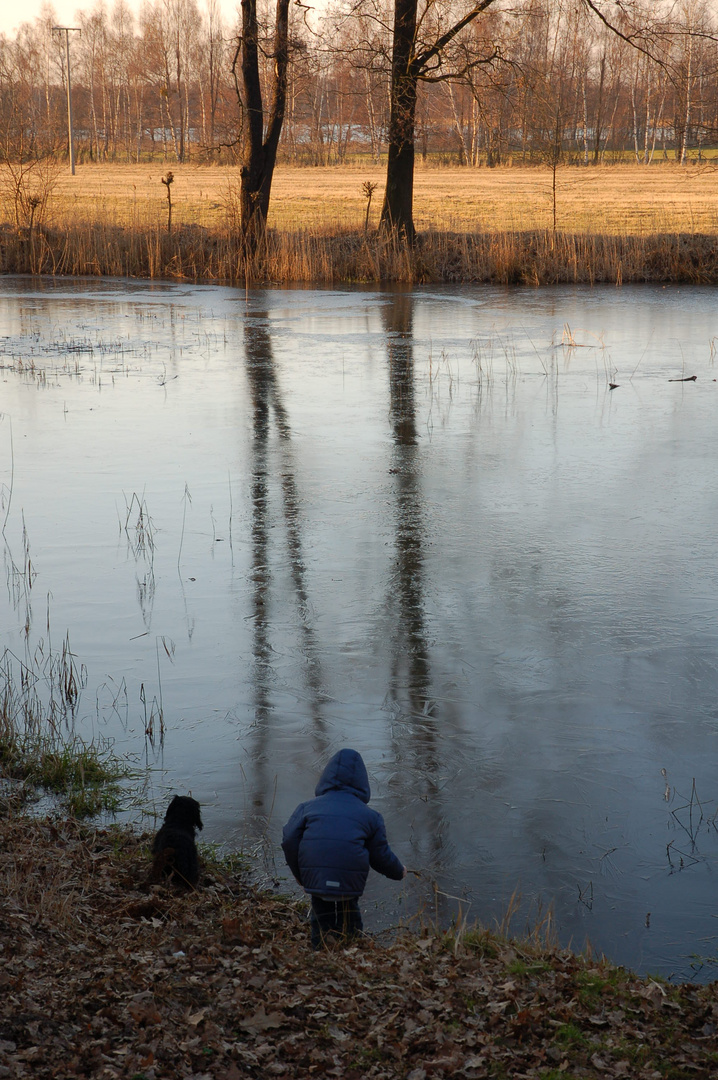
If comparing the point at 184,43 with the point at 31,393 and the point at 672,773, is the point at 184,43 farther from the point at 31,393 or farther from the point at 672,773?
the point at 672,773

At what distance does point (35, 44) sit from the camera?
90.4 m

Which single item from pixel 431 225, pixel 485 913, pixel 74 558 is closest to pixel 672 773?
pixel 485 913

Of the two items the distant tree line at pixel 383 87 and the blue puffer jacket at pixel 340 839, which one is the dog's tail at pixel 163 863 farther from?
the distant tree line at pixel 383 87

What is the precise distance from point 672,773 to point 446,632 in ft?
5.79

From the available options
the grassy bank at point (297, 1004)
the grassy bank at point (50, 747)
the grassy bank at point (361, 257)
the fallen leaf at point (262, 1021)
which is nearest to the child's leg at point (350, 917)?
the grassy bank at point (297, 1004)

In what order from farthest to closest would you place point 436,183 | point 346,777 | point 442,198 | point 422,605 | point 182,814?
point 436,183, point 442,198, point 422,605, point 182,814, point 346,777

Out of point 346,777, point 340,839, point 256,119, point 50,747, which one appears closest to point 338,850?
point 340,839

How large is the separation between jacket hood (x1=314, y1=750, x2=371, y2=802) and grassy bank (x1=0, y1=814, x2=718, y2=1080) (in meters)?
0.53

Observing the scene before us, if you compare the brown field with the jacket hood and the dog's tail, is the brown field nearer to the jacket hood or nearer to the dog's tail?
the jacket hood

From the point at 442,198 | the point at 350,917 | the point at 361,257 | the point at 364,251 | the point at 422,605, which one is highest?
the point at 442,198

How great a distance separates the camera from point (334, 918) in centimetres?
376

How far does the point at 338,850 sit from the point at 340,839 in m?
0.04

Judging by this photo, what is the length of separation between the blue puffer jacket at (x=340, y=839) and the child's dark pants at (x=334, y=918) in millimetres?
68

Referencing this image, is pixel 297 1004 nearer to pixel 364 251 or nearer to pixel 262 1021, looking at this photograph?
pixel 262 1021
